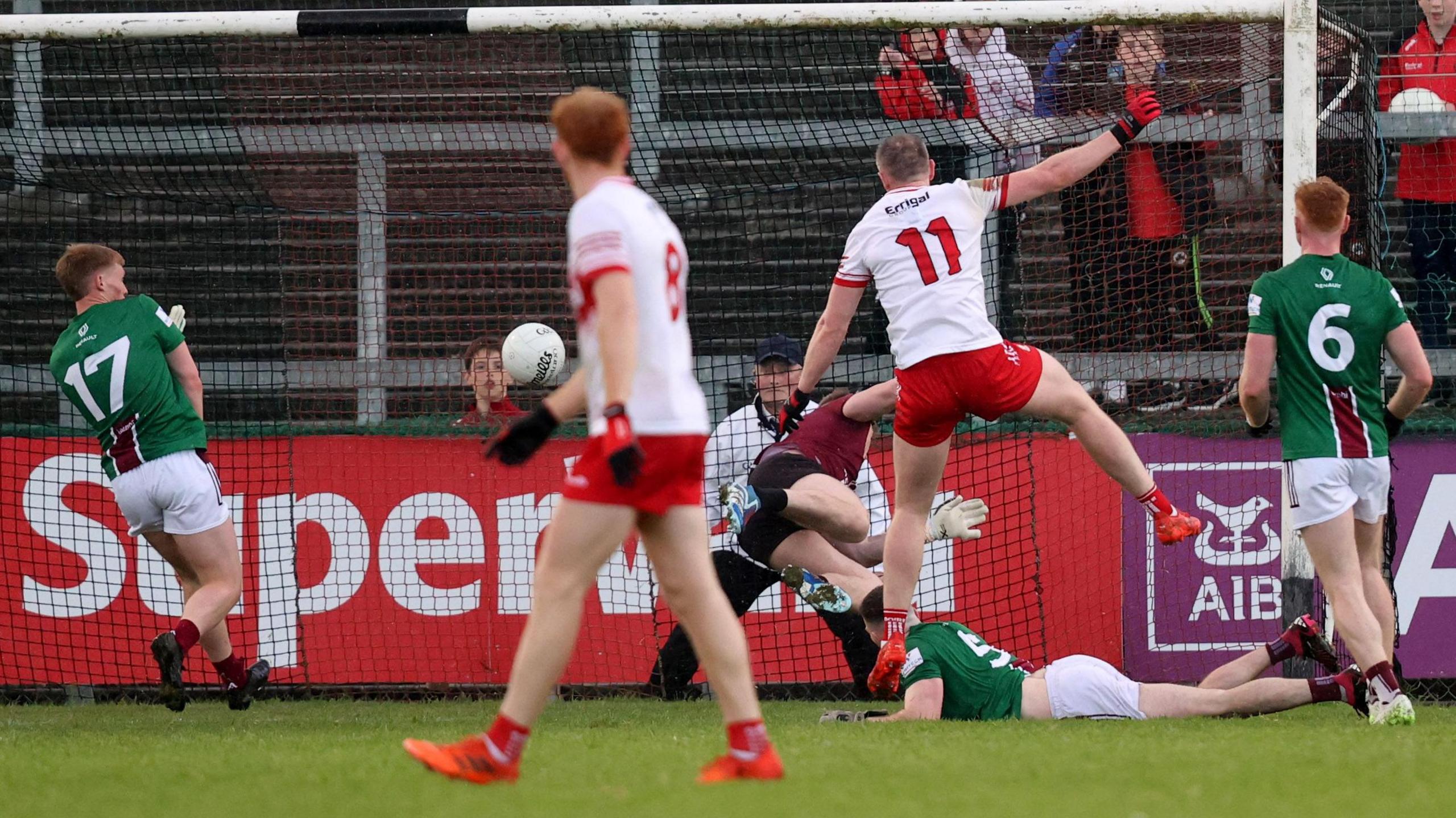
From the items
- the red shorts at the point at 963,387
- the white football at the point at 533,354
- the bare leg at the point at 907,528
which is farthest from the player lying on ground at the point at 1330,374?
the white football at the point at 533,354

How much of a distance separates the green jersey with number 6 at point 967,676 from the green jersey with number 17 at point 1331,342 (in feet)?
5.21

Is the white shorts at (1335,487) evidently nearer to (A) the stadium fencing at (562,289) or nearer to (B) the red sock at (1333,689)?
(B) the red sock at (1333,689)

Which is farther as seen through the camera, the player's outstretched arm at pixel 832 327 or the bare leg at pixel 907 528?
the player's outstretched arm at pixel 832 327

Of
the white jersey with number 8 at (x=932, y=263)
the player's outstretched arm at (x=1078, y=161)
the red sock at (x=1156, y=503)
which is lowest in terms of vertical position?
the red sock at (x=1156, y=503)

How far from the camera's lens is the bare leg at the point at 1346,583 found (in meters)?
6.49

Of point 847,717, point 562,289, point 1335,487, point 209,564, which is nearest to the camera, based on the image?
point 1335,487

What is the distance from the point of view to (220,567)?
7.84m

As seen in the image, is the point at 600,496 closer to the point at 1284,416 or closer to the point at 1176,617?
the point at 1284,416

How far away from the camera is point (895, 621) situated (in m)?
7.35

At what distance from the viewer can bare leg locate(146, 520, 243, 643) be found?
7676mm

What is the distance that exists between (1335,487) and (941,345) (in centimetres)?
174

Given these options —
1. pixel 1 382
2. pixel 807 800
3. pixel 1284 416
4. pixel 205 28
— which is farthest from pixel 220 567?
pixel 1284 416

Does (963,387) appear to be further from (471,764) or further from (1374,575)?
(471,764)

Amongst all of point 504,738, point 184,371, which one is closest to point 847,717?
point 504,738
